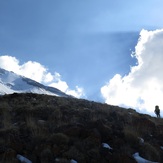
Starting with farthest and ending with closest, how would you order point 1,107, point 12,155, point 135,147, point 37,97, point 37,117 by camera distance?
point 37,97 → point 1,107 → point 37,117 → point 135,147 → point 12,155

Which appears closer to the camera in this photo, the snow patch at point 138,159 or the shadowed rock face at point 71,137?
the shadowed rock face at point 71,137

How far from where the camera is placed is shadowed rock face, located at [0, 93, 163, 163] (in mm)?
11516

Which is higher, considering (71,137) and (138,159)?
(71,137)

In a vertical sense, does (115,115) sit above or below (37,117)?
above

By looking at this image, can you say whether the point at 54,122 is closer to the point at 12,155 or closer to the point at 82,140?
the point at 82,140

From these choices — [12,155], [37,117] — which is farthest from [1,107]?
[12,155]

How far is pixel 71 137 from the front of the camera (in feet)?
41.7

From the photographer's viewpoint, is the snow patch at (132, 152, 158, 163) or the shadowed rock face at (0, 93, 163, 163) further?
the snow patch at (132, 152, 158, 163)

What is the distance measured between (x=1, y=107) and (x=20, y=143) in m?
5.25

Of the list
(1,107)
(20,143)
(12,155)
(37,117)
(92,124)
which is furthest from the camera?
(1,107)

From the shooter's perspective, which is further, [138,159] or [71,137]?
[71,137]

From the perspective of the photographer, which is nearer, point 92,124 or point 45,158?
point 45,158

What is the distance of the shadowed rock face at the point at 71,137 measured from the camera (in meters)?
11.5

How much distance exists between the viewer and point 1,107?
666 inches
